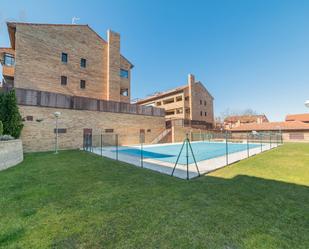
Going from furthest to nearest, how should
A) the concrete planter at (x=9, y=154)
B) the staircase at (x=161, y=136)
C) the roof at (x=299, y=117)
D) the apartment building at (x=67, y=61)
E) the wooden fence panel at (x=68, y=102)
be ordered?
1. the roof at (x=299, y=117)
2. the staircase at (x=161, y=136)
3. the apartment building at (x=67, y=61)
4. the wooden fence panel at (x=68, y=102)
5. the concrete planter at (x=9, y=154)

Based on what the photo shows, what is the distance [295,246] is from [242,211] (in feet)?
3.52

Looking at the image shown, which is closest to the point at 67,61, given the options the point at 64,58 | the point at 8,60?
the point at 64,58

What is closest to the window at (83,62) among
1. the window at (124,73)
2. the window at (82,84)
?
the window at (82,84)

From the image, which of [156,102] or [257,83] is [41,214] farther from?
[156,102]

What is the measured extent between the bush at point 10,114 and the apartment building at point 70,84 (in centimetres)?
131

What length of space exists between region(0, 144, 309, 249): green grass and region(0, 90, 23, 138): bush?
27.4 ft

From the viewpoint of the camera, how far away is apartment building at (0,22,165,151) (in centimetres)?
1448

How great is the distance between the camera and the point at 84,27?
68.7 ft

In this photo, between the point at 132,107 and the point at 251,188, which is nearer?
the point at 251,188

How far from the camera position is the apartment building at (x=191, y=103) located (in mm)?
33500

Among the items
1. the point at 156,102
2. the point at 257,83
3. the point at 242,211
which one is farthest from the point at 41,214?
the point at 156,102

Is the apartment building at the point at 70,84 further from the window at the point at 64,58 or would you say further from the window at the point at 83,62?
the window at the point at 64,58

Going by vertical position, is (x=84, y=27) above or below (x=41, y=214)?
above

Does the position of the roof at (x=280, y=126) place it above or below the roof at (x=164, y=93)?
below
